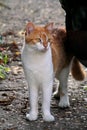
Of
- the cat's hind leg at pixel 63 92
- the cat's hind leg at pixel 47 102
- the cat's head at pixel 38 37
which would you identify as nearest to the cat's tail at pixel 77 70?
the cat's hind leg at pixel 63 92

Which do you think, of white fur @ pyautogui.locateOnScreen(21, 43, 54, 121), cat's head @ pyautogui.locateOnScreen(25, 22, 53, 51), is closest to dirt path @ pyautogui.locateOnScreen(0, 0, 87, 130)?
white fur @ pyautogui.locateOnScreen(21, 43, 54, 121)

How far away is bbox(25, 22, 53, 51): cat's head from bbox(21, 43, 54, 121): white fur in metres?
0.02

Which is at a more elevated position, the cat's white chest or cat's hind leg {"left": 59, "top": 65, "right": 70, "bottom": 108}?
the cat's white chest

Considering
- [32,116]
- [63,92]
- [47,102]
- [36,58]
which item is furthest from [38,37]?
[63,92]

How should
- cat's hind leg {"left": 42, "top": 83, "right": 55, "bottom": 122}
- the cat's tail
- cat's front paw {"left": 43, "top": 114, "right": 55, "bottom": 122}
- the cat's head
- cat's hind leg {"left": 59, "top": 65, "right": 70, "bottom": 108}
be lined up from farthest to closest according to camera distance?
the cat's tail
cat's hind leg {"left": 59, "top": 65, "right": 70, "bottom": 108}
cat's front paw {"left": 43, "top": 114, "right": 55, "bottom": 122}
cat's hind leg {"left": 42, "top": 83, "right": 55, "bottom": 122}
the cat's head

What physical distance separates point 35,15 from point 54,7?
122 cm

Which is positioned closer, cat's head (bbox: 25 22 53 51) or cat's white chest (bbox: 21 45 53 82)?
cat's head (bbox: 25 22 53 51)

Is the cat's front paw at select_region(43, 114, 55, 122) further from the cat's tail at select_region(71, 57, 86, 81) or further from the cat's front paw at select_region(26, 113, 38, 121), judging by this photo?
the cat's tail at select_region(71, 57, 86, 81)

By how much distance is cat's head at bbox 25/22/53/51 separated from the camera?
456cm

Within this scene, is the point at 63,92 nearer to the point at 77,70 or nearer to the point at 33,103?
the point at 77,70

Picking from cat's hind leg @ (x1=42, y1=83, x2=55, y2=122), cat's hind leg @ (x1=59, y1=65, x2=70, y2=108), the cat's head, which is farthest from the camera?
cat's hind leg @ (x1=59, y1=65, x2=70, y2=108)

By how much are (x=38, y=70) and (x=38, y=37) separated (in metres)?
0.33

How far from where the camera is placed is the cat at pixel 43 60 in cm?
462

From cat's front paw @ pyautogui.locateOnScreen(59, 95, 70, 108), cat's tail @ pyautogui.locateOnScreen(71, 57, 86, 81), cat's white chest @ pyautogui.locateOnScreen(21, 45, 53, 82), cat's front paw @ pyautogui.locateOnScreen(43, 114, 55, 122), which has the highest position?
cat's white chest @ pyautogui.locateOnScreen(21, 45, 53, 82)
